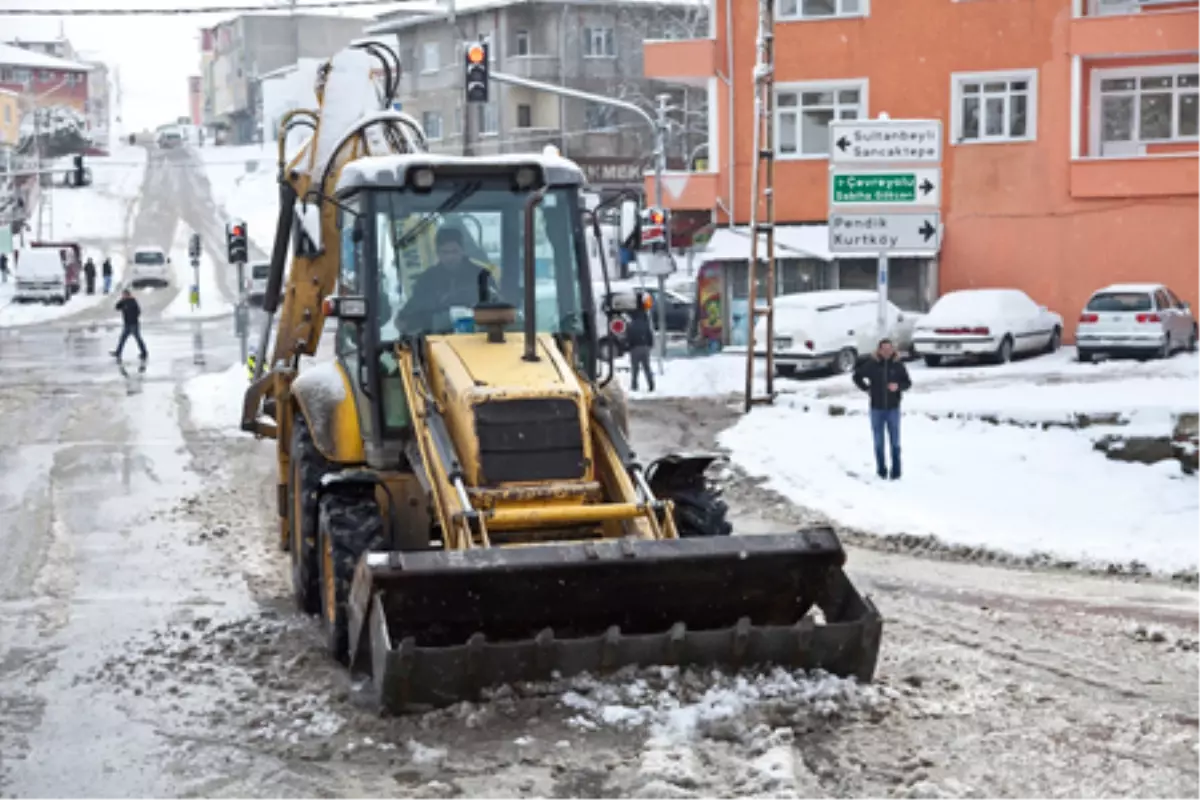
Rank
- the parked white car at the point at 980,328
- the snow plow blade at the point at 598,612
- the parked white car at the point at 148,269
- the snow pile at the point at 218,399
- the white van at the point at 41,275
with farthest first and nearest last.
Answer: the parked white car at the point at 148,269 < the white van at the point at 41,275 < the parked white car at the point at 980,328 < the snow pile at the point at 218,399 < the snow plow blade at the point at 598,612

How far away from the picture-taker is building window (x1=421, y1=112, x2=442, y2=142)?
231ft

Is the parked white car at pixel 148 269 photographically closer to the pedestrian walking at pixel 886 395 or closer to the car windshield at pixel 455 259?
the pedestrian walking at pixel 886 395

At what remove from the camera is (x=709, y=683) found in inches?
326

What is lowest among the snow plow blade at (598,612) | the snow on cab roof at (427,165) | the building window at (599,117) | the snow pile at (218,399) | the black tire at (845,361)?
the snow pile at (218,399)

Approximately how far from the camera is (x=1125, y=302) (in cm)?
2952

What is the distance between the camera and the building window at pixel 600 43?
66.2 metres

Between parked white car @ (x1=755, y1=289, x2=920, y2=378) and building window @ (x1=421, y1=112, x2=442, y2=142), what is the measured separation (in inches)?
1667

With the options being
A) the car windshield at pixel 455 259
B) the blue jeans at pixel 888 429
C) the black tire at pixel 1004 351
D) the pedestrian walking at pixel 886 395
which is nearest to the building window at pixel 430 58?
the black tire at pixel 1004 351

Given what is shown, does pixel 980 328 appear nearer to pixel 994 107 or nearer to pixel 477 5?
pixel 994 107

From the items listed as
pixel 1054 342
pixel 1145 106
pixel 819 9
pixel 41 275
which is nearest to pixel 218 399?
pixel 819 9

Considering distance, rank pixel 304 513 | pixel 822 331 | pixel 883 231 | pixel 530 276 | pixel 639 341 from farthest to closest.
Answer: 1. pixel 822 331
2. pixel 639 341
3. pixel 883 231
4. pixel 304 513
5. pixel 530 276

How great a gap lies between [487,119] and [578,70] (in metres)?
4.43

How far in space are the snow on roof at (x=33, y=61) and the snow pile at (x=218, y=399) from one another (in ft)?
290

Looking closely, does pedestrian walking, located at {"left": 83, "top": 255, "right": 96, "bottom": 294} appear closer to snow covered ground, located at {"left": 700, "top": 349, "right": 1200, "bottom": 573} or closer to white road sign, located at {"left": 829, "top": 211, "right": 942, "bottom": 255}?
snow covered ground, located at {"left": 700, "top": 349, "right": 1200, "bottom": 573}
